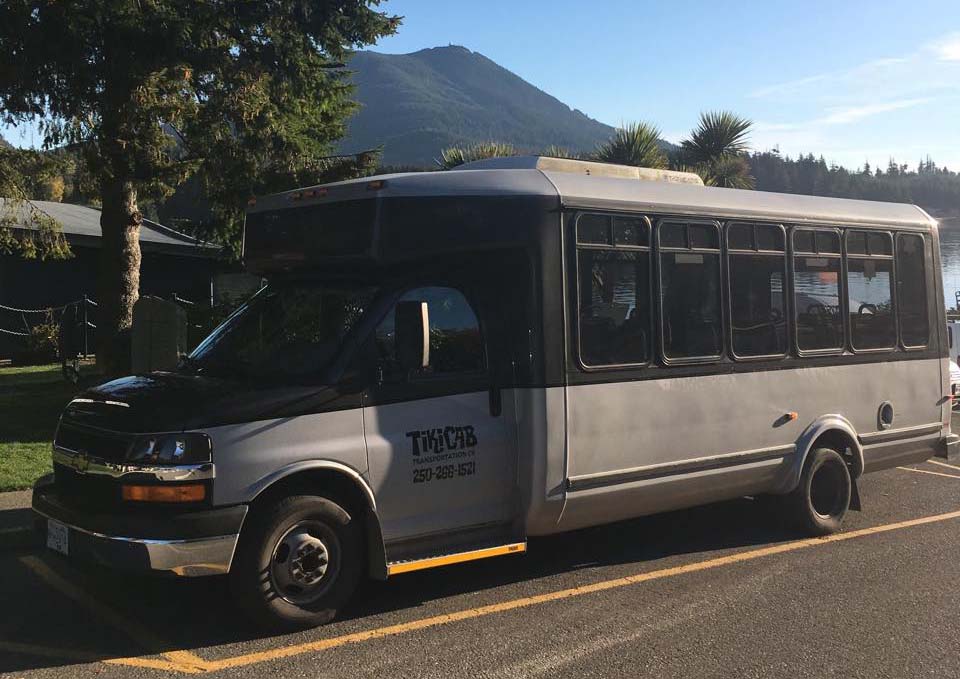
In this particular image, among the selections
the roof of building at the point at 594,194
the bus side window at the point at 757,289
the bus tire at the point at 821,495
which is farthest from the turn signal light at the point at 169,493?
the bus tire at the point at 821,495

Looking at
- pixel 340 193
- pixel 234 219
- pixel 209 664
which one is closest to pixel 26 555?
pixel 209 664

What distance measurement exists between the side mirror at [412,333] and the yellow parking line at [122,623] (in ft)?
6.65

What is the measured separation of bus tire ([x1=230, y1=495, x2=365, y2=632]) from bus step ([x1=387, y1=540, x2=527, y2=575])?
0.24 meters

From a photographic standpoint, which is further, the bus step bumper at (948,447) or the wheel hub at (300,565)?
the bus step bumper at (948,447)

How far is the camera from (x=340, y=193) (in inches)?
223

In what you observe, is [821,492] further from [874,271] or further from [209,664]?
[209,664]

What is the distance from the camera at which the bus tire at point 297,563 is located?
15.9 ft

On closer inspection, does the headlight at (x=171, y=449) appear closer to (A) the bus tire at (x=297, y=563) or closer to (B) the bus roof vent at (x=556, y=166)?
(A) the bus tire at (x=297, y=563)

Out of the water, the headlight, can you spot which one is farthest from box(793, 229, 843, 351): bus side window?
the headlight

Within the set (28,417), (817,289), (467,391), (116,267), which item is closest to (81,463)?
(467,391)

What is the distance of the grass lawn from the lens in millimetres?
8750

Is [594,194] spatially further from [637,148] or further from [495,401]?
[637,148]

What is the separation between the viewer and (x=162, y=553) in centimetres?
455

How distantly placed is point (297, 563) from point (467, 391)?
148 cm
